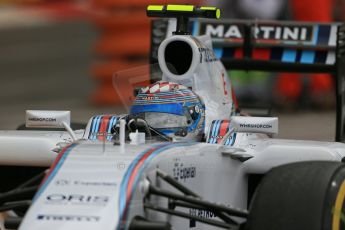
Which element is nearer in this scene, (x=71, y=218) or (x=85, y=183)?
(x=71, y=218)

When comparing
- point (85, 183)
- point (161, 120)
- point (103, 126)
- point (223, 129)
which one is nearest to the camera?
point (85, 183)

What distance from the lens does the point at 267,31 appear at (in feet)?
33.3

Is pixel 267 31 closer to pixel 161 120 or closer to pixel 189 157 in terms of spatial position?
pixel 161 120

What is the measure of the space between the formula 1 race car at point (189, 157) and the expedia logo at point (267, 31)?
2 cm

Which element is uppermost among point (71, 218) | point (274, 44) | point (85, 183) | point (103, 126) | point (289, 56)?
point (274, 44)

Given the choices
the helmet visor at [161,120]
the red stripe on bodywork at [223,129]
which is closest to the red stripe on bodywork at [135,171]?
the helmet visor at [161,120]

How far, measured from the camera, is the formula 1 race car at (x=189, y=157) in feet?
20.5

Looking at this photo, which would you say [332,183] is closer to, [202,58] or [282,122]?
Result: [202,58]

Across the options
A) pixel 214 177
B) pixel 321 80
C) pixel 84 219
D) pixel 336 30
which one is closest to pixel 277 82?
pixel 321 80

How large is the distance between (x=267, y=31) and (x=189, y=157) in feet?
11.7

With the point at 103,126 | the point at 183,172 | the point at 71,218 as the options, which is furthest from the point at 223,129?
the point at 71,218

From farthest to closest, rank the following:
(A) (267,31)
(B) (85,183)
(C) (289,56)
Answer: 1. (A) (267,31)
2. (C) (289,56)
3. (B) (85,183)

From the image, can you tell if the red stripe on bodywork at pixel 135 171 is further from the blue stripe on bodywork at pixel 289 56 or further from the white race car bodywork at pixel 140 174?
the blue stripe on bodywork at pixel 289 56

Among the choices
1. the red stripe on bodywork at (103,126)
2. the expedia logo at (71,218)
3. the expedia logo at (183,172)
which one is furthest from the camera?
the red stripe on bodywork at (103,126)
